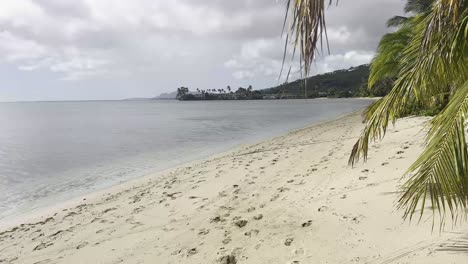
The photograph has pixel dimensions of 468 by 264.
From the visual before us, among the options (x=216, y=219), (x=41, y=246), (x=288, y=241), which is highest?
(x=288, y=241)

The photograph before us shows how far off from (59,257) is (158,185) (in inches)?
191

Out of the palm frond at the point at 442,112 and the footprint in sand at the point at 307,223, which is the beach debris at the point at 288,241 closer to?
the footprint in sand at the point at 307,223

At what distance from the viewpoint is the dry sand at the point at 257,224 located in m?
3.95

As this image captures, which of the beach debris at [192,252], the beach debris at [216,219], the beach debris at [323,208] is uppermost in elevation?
the beach debris at [323,208]

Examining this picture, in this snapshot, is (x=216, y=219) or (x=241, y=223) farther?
(x=216, y=219)

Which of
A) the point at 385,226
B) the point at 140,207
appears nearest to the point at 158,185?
the point at 140,207

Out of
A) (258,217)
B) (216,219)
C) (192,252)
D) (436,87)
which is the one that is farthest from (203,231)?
(436,87)

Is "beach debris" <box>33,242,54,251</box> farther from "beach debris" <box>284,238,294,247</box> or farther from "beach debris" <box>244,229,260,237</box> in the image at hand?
"beach debris" <box>284,238,294,247</box>

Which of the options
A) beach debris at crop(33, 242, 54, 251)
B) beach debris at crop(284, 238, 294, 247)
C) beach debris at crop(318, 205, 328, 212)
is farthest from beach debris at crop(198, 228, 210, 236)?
beach debris at crop(33, 242, 54, 251)

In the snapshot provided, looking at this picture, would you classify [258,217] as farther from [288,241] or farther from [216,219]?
[288,241]

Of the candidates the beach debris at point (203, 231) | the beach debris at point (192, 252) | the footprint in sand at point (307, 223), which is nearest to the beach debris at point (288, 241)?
the footprint in sand at point (307, 223)

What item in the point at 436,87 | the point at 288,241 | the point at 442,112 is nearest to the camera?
the point at 442,112

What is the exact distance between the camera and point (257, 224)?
5277mm

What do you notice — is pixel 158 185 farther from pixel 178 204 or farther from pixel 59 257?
pixel 59 257
